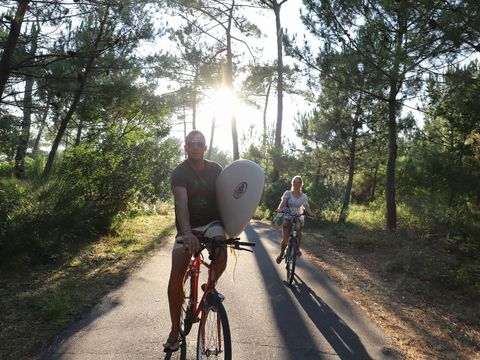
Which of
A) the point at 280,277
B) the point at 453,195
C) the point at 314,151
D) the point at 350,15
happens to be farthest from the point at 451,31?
the point at 314,151

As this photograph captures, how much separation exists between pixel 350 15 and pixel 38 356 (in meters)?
10.6

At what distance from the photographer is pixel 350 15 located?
10.8 meters

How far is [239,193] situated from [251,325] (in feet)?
7.45

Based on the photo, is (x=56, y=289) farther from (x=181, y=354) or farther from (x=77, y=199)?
(x=181, y=354)

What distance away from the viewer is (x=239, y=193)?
10.5 ft

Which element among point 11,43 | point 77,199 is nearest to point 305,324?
point 77,199

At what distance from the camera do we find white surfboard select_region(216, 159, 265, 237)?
10.2 ft

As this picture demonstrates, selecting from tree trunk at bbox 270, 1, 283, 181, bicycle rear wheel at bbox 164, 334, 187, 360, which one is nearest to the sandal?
bicycle rear wheel at bbox 164, 334, 187, 360

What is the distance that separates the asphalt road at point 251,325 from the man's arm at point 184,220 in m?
1.38

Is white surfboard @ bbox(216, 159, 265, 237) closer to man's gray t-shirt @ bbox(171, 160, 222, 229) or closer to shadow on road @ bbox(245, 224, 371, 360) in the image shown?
man's gray t-shirt @ bbox(171, 160, 222, 229)

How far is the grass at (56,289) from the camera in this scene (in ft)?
13.5

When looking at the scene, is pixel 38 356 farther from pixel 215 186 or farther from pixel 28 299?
pixel 215 186

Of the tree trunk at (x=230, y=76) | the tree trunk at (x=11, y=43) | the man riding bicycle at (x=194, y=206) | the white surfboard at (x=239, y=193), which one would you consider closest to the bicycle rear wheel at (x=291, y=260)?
the man riding bicycle at (x=194, y=206)

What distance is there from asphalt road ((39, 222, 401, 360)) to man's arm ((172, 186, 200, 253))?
1.38 m
